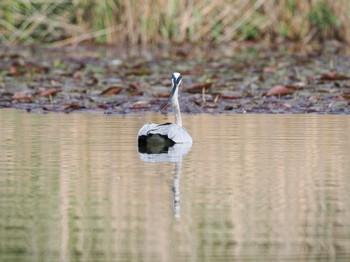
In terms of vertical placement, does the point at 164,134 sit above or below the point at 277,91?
below

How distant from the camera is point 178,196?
6.33m

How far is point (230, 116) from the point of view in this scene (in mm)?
11406

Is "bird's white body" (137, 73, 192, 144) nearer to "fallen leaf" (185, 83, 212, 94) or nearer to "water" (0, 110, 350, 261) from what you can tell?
"water" (0, 110, 350, 261)

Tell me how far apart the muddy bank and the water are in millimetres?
2382

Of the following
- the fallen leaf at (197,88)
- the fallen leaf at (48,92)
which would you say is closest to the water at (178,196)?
the fallen leaf at (48,92)

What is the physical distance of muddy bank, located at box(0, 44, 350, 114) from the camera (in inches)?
491

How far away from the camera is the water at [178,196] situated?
5066 mm

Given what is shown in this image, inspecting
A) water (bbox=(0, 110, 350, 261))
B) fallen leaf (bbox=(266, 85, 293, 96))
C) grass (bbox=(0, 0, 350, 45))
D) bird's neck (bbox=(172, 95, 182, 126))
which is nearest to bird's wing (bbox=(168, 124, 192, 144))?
water (bbox=(0, 110, 350, 261))

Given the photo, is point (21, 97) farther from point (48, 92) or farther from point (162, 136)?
point (162, 136)

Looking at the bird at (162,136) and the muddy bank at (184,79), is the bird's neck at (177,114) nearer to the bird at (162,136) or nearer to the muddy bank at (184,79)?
the bird at (162,136)

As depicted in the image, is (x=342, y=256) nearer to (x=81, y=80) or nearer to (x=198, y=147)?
A: (x=198, y=147)

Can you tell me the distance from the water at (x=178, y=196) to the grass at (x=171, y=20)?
10.1 m

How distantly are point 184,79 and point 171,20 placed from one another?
4.85 meters

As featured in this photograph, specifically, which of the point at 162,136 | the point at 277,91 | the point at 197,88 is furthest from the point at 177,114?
the point at 197,88
